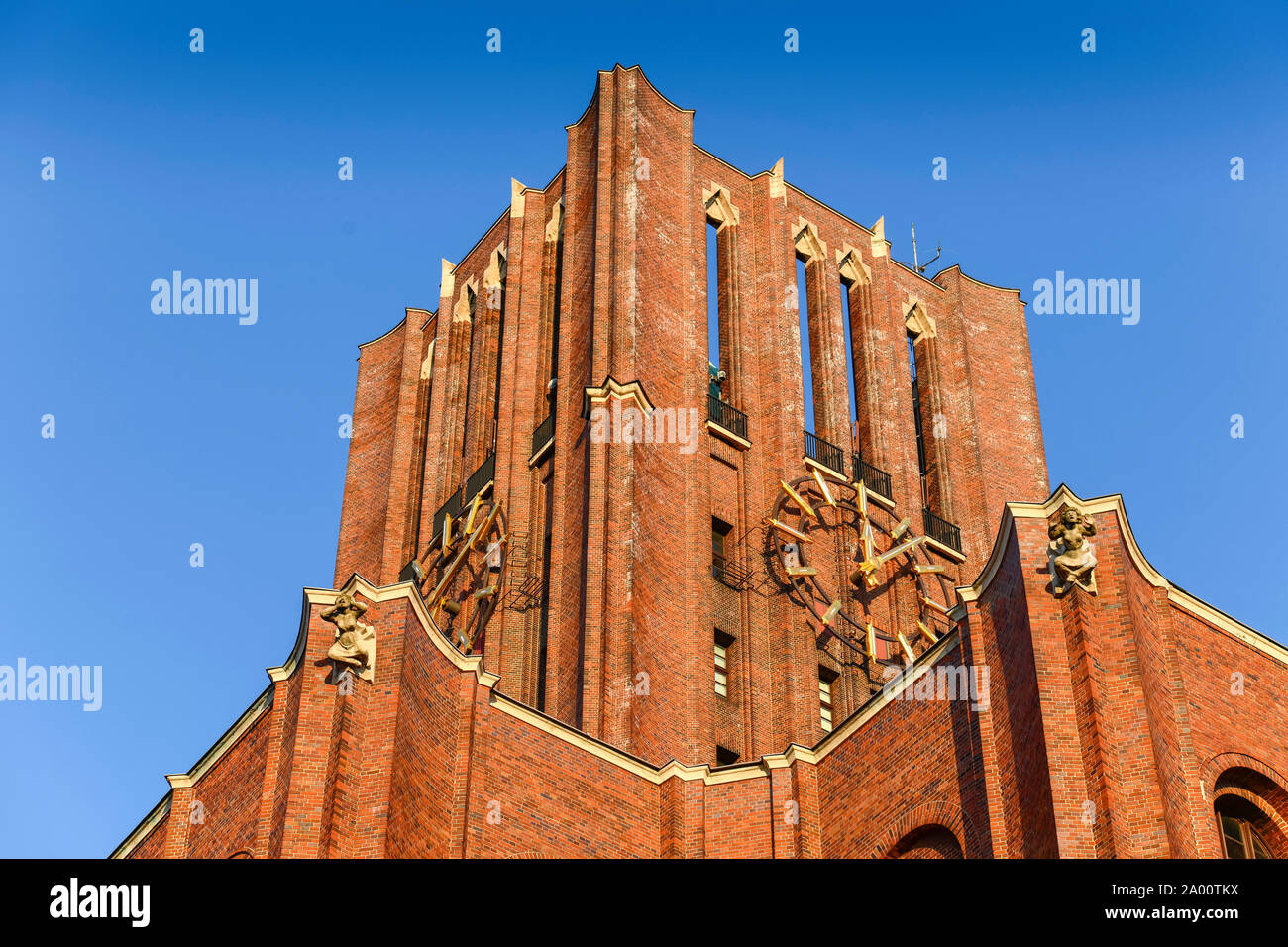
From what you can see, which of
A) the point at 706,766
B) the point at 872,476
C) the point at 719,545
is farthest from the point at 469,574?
the point at 706,766

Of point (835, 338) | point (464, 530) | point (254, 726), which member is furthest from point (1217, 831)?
point (835, 338)

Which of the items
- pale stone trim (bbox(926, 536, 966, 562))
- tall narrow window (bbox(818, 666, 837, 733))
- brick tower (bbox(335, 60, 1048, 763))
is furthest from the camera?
pale stone trim (bbox(926, 536, 966, 562))

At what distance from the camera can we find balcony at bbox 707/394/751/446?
152 ft

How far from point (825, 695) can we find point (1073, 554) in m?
17.2

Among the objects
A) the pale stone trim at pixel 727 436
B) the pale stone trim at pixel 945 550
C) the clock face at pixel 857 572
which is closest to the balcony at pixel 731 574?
the clock face at pixel 857 572

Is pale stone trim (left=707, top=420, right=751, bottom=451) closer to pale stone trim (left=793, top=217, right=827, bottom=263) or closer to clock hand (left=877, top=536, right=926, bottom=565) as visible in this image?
clock hand (left=877, top=536, right=926, bottom=565)

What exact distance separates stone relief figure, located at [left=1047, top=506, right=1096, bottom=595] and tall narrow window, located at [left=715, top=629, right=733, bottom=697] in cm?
1530

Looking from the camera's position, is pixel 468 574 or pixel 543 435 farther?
pixel 543 435

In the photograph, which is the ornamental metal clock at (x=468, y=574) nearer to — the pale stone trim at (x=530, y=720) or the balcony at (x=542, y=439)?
the balcony at (x=542, y=439)

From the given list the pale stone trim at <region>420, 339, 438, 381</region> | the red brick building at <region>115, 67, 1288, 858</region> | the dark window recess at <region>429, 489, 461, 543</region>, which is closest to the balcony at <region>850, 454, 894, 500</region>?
the red brick building at <region>115, 67, 1288, 858</region>

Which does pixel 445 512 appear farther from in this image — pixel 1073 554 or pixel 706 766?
pixel 1073 554

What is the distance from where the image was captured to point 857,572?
150 ft

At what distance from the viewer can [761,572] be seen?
143 ft
